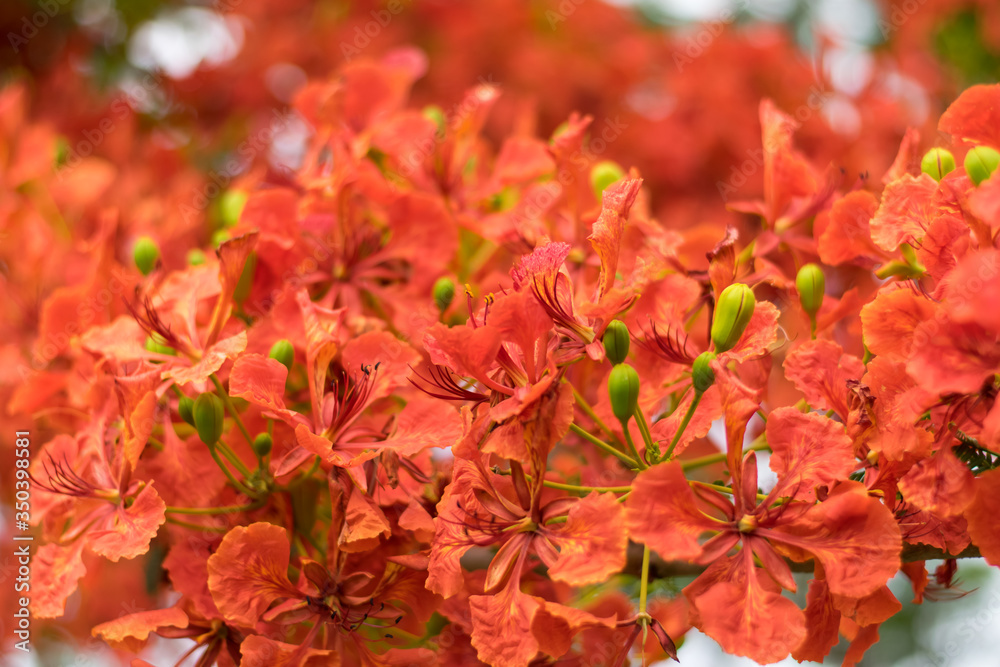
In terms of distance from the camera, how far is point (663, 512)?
969 mm

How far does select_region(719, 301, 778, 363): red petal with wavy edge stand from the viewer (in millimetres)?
1100

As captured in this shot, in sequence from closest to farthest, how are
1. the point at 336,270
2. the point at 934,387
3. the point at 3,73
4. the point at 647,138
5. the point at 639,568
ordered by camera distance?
the point at 934,387
the point at 639,568
the point at 336,270
the point at 647,138
the point at 3,73

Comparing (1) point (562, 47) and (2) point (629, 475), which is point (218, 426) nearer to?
(2) point (629, 475)

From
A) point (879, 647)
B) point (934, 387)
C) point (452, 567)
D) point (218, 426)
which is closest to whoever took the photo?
point (934, 387)

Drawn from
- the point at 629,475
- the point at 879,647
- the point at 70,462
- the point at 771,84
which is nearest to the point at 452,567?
the point at 629,475

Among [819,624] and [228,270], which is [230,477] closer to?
[228,270]

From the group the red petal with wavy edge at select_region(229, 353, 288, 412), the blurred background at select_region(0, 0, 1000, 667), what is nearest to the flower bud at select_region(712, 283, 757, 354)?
the red petal with wavy edge at select_region(229, 353, 288, 412)

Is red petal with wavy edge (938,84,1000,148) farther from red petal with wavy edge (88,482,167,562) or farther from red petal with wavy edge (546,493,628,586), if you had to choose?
red petal with wavy edge (88,482,167,562)

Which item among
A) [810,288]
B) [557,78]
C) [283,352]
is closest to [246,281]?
[283,352]

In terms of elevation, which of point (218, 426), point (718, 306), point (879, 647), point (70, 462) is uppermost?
point (718, 306)

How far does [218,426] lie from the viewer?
4.00ft

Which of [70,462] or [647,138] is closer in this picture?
[70,462]

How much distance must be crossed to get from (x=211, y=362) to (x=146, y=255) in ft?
1.53

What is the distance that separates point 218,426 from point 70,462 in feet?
1.12
